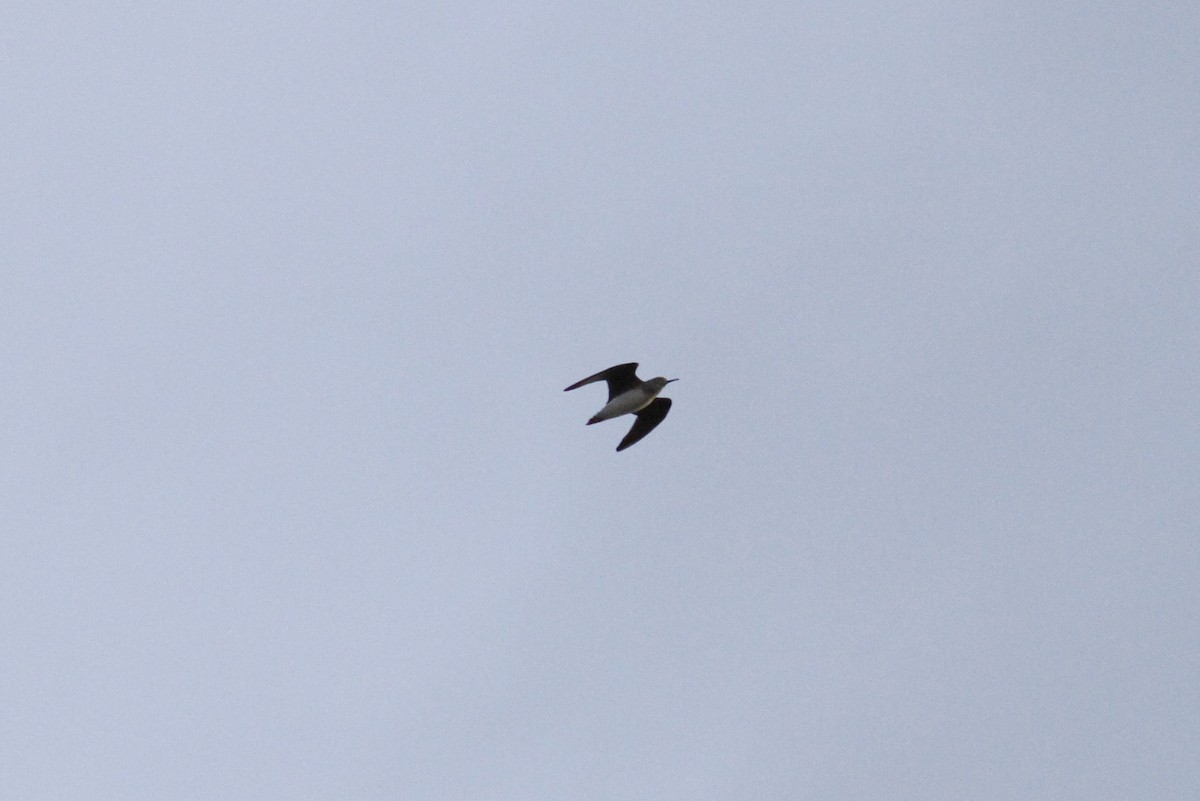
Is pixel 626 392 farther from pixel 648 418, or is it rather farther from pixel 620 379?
pixel 648 418

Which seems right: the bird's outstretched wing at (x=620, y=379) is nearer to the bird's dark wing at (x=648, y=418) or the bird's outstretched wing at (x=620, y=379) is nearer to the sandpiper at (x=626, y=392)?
the sandpiper at (x=626, y=392)

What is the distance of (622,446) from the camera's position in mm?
68562

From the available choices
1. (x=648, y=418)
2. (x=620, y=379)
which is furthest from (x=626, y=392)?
(x=648, y=418)

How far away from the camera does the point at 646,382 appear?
223 ft

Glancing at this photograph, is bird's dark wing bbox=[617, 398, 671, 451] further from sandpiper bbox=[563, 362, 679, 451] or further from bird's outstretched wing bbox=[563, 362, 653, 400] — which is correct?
bird's outstretched wing bbox=[563, 362, 653, 400]

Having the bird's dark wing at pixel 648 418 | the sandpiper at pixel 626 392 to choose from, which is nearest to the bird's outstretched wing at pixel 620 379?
the sandpiper at pixel 626 392

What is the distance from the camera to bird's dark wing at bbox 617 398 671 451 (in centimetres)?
6919

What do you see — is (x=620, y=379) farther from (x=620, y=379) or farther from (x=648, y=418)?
(x=648, y=418)

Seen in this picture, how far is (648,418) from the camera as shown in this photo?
228 ft

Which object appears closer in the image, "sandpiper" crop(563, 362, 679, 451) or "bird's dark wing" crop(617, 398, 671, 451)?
"sandpiper" crop(563, 362, 679, 451)

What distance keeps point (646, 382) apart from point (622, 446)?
1.80 m

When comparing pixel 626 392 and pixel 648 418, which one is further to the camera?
pixel 648 418

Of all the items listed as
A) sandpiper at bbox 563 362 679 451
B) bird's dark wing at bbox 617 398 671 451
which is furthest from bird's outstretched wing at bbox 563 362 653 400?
bird's dark wing at bbox 617 398 671 451

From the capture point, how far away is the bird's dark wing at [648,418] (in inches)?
2724
